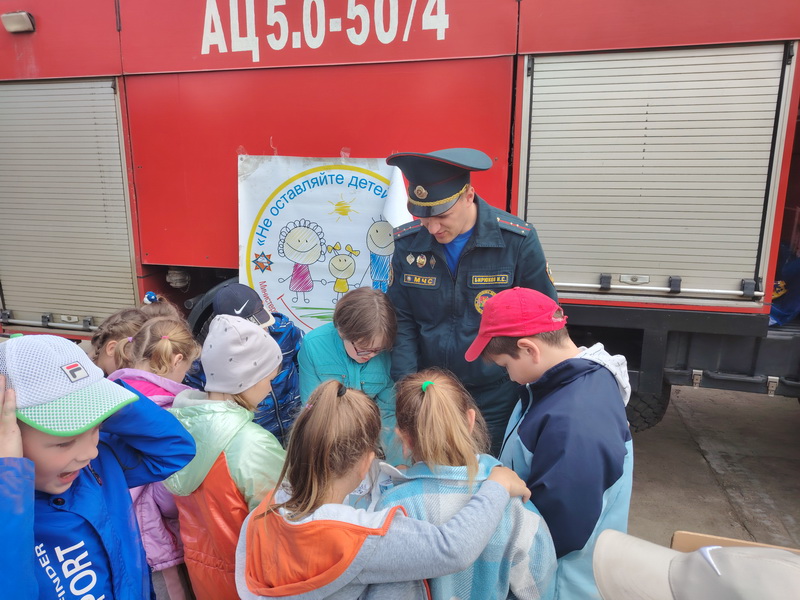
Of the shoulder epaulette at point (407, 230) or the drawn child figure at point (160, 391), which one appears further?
the shoulder epaulette at point (407, 230)

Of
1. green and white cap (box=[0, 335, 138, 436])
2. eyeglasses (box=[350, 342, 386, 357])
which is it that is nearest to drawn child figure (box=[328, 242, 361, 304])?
eyeglasses (box=[350, 342, 386, 357])

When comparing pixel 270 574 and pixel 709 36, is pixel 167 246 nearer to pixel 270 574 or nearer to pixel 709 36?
pixel 270 574

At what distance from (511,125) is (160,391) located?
2.21 meters

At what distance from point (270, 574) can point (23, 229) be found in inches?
153

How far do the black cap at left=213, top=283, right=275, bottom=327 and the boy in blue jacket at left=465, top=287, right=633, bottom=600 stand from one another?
1159mm

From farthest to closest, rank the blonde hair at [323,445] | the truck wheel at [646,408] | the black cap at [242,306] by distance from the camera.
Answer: the truck wheel at [646,408] → the black cap at [242,306] → the blonde hair at [323,445]

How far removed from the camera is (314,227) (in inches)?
135

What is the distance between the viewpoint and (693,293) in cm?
288

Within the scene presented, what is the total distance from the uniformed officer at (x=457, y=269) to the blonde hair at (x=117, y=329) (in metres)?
1.16

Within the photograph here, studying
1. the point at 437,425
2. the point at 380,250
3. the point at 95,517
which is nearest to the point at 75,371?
the point at 95,517

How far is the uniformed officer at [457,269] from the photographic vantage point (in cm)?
204

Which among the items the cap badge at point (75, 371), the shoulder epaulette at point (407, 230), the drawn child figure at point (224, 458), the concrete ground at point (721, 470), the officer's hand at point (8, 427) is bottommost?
the concrete ground at point (721, 470)

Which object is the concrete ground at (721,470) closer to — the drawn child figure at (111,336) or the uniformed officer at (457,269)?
the uniformed officer at (457,269)

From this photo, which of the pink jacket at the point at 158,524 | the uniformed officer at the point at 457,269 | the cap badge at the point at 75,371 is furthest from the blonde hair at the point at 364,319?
the cap badge at the point at 75,371
